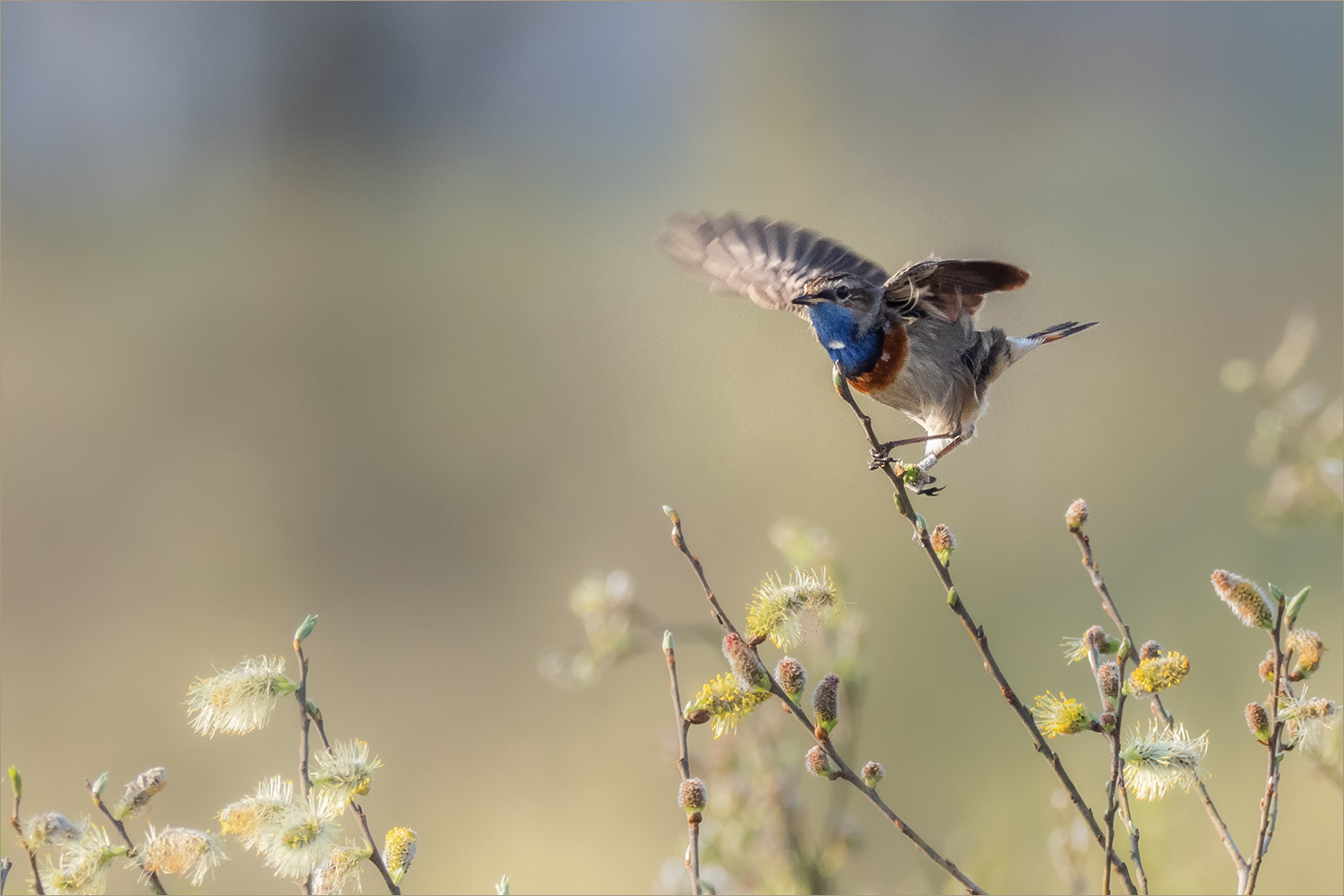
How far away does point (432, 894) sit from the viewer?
126 inches

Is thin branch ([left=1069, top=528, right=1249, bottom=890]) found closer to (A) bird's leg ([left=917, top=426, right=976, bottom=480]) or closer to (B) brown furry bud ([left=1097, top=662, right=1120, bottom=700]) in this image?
(B) brown furry bud ([left=1097, top=662, right=1120, bottom=700])

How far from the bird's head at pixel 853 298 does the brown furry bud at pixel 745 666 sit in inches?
35.2

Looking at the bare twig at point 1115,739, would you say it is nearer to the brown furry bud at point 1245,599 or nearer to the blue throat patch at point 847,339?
the brown furry bud at point 1245,599

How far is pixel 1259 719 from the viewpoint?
2.65ft

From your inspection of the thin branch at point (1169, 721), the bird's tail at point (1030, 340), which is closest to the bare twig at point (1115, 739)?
the thin branch at point (1169, 721)

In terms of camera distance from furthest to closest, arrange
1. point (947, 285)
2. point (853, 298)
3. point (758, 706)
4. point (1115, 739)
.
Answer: point (853, 298), point (947, 285), point (758, 706), point (1115, 739)

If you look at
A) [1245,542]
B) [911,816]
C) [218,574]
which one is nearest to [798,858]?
[911,816]

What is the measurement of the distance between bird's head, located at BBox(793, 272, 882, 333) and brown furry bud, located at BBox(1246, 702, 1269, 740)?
93 centimetres

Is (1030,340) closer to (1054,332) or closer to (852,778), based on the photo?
(1054,332)

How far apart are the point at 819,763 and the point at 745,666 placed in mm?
106

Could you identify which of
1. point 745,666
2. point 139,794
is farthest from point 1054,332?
point 139,794

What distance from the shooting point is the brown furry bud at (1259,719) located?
81 cm

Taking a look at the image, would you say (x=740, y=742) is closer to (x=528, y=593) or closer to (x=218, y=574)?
(x=528, y=593)

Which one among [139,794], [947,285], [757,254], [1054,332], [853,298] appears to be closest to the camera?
[139,794]
